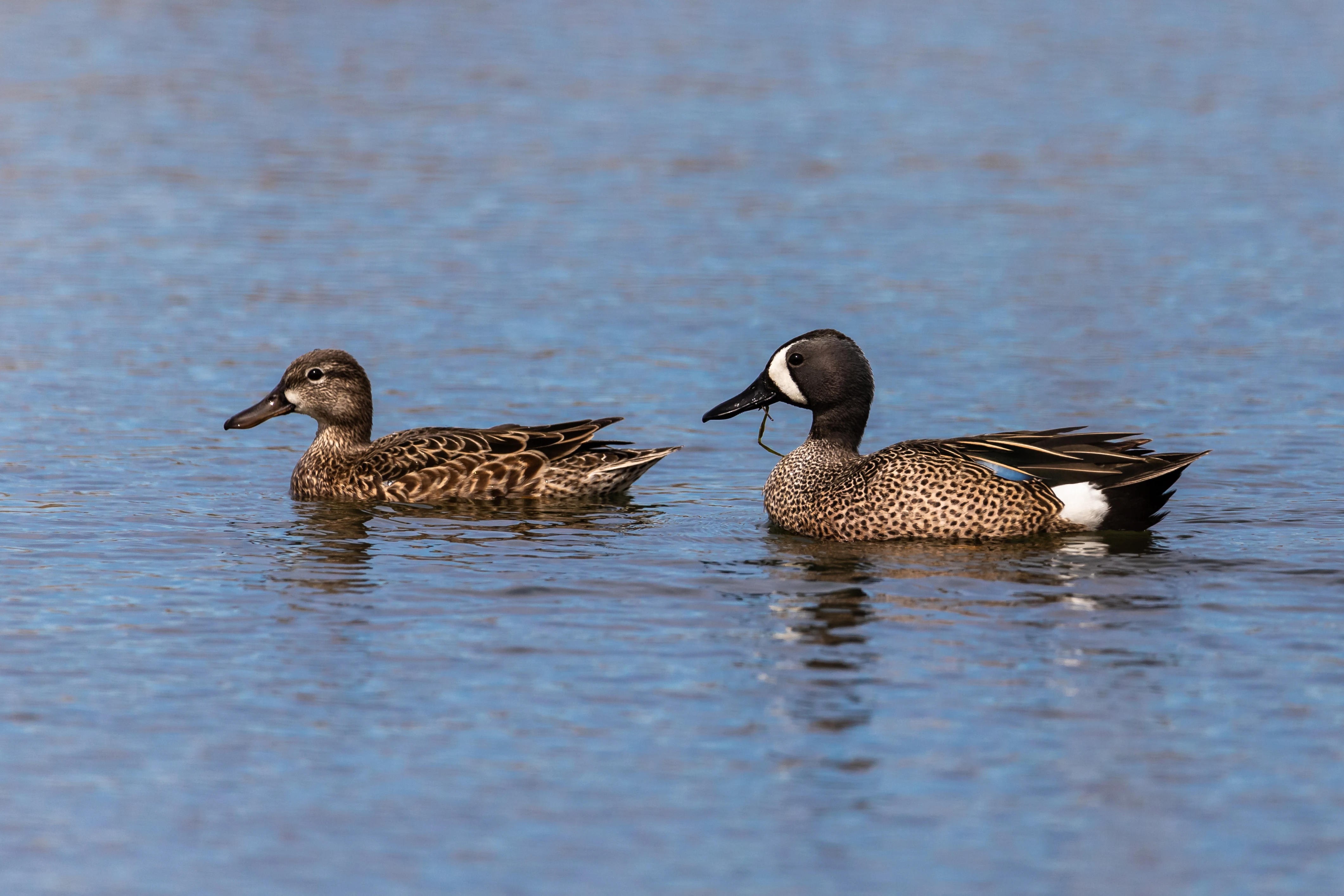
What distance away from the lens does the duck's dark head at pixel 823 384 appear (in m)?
12.1

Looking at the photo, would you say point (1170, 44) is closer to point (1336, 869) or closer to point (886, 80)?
point (886, 80)

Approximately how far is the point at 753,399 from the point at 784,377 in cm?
25

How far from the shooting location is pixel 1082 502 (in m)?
11.4

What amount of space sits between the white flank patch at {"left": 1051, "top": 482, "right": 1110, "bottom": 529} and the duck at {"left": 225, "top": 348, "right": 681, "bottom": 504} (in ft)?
8.42

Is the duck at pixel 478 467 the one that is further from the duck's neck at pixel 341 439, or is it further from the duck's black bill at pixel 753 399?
the duck's black bill at pixel 753 399

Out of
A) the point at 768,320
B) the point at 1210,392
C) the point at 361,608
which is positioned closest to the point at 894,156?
the point at 768,320

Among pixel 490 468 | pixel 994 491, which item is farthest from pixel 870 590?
pixel 490 468

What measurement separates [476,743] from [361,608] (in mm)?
2253

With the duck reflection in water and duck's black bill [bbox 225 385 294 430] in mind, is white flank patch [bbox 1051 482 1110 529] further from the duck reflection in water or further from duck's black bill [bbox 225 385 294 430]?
duck's black bill [bbox 225 385 294 430]

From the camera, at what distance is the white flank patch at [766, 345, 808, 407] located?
12.2 m

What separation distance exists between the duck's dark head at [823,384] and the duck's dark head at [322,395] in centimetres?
247

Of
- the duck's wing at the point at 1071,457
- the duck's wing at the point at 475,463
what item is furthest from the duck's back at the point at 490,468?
the duck's wing at the point at 1071,457

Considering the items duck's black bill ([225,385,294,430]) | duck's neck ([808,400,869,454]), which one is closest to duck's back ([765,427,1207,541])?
duck's neck ([808,400,869,454])

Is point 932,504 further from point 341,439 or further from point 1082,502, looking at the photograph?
point 341,439
